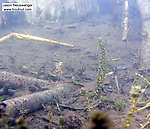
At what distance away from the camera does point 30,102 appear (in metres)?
3.48

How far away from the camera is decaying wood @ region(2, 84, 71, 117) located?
3.06 meters

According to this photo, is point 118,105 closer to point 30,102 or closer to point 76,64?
point 30,102

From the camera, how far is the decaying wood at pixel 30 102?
3062 millimetres

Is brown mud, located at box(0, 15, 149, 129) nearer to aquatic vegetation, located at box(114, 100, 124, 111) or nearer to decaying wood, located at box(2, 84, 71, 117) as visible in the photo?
aquatic vegetation, located at box(114, 100, 124, 111)

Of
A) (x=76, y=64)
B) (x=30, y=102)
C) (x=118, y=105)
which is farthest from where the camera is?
(x=76, y=64)

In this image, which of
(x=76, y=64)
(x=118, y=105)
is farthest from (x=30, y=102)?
(x=76, y=64)

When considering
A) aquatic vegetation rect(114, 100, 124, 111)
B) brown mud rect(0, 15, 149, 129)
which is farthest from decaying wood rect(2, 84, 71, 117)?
aquatic vegetation rect(114, 100, 124, 111)

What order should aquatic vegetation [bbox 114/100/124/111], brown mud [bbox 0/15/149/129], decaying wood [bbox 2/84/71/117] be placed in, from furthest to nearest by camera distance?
aquatic vegetation [bbox 114/100/124/111] < brown mud [bbox 0/15/149/129] < decaying wood [bbox 2/84/71/117]

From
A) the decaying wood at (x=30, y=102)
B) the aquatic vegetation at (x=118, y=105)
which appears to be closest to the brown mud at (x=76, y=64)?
the aquatic vegetation at (x=118, y=105)

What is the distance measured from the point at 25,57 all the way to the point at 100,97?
4891 millimetres

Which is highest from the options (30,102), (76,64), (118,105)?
(76,64)

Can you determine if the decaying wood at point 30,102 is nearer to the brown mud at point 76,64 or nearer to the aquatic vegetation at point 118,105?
the brown mud at point 76,64

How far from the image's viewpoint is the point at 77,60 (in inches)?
276

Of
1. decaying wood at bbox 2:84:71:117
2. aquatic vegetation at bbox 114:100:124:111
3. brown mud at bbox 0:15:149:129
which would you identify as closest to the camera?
decaying wood at bbox 2:84:71:117
